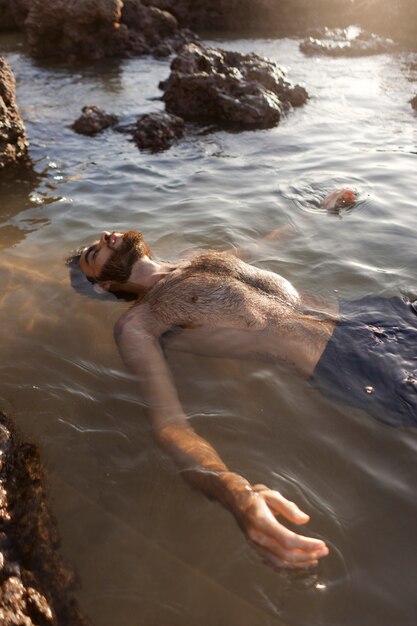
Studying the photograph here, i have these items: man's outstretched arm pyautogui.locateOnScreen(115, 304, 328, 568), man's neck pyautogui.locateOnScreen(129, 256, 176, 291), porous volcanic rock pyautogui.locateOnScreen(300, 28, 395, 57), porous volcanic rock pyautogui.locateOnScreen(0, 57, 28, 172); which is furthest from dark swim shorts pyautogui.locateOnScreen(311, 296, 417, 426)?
porous volcanic rock pyautogui.locateOnScreen(300, 28, 395, 57)

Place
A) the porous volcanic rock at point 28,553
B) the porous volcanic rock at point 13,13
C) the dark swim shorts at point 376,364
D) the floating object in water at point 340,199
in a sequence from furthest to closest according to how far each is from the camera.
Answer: the porous volcanic rock at point 13,13 < the floating object in water at point 340,199 < the dark swim shorts at point 376,364 < the porous volcanic rock at point 28,553

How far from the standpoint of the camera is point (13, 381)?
3.29 m

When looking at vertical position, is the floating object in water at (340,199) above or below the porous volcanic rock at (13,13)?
below

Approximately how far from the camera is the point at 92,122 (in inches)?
332

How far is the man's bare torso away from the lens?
3486 mm

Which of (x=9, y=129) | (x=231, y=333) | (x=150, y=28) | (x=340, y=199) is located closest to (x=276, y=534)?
(x=231, y=333)

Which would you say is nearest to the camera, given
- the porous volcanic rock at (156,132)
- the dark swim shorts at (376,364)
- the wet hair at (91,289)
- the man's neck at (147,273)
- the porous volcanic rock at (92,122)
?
the dark swim shorts at (376,364)

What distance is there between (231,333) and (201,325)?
0.76 feet

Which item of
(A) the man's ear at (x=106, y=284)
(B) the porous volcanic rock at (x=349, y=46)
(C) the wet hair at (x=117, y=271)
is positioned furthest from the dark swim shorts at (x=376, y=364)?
A: (B) the porous volcanic rock at (x=349, y=46)

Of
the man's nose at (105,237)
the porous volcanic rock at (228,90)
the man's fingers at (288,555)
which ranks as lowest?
the man's fingers at (288,555)

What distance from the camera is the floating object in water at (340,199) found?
218 inches

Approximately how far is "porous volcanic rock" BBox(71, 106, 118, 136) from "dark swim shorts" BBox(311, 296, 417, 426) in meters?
6.36

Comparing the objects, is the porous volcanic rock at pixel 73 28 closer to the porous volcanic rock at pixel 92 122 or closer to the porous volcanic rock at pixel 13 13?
the porous volcanic rock at pixel 13 13

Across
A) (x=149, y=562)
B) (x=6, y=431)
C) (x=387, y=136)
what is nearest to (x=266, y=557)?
(x=149, y=562)
